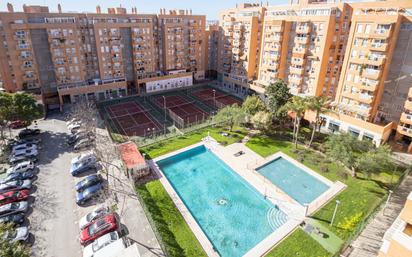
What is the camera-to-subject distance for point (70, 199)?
28141 millimetres

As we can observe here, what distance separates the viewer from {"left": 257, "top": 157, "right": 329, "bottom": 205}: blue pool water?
97.5 feet

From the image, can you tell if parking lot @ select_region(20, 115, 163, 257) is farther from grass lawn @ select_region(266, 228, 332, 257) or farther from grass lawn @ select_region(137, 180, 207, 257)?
grass lawn @ select_region(266, 228, 332, 257)

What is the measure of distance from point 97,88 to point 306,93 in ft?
162

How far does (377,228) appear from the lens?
24.0 m

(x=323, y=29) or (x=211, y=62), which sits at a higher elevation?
(x=323, y=29)

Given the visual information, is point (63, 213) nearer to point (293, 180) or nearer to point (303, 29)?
point (293, 180)

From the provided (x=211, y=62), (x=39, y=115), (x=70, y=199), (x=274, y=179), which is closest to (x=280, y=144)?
(x=274, y=179)

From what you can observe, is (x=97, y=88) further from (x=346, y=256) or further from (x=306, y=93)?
(x=346, y=256)

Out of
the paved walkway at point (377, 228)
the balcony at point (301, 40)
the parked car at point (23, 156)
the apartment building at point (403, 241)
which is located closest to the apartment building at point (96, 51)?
the parked car at point (23, 156)

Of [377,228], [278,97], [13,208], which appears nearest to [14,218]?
[13,208]

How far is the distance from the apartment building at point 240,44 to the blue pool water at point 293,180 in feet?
111

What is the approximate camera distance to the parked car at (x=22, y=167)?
1238 inches

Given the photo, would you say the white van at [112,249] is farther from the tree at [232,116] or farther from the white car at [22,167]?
the tree at [232,116]

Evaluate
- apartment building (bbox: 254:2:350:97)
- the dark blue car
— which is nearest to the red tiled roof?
the dark blue car
